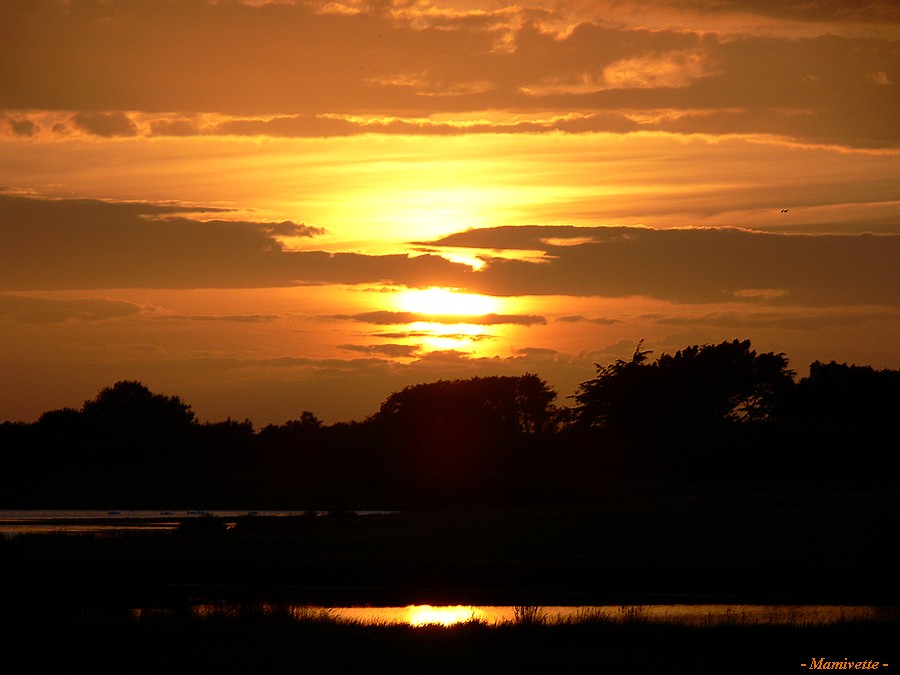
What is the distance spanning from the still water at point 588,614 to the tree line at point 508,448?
2631 inches

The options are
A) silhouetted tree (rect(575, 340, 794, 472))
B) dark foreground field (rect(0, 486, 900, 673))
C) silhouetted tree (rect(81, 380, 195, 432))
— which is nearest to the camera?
dark foreground field (rect(0, 486, 900, 673))

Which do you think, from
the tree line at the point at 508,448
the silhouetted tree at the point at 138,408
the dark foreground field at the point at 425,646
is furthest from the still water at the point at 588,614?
the silhouetted tree at the point at 138,408

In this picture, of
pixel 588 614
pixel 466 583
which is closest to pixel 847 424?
pixel 466 583

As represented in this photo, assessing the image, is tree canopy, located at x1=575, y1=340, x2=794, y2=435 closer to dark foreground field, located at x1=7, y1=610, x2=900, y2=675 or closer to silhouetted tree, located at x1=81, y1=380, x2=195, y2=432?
silhouetted tree, located at x1=81, y1=380, x2=195, y2=432

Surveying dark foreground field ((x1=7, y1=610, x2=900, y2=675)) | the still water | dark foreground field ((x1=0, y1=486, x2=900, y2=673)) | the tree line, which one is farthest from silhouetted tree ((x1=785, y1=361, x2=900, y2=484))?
dark foreground field ((x1=7, y1=610, x2=900, y2=675))

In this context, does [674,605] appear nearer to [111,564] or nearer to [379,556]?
[379,556]

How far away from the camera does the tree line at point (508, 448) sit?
11112 cm

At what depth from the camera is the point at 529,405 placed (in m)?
178

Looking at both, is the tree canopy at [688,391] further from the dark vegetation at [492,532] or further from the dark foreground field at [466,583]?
the dark foreground field at [466,583]

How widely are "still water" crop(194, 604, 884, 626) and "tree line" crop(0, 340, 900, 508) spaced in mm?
66825

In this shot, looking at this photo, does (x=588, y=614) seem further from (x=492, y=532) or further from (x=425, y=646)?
(x=492, y=532)

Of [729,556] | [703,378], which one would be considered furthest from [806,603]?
[703,378]

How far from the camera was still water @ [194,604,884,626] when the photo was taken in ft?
103

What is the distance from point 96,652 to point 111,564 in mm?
23789
